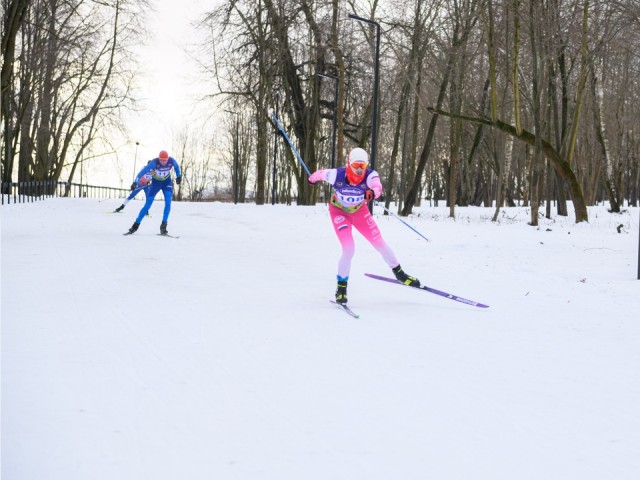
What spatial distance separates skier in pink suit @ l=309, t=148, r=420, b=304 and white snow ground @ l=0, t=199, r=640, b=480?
0.44m

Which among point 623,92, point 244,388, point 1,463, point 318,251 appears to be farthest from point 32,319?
point 623,92

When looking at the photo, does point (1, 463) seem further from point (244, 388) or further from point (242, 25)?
point (242, 25)

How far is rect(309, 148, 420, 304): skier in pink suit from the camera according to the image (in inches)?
303

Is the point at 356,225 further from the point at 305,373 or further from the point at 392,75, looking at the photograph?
the point at 392,75

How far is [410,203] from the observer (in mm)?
22484

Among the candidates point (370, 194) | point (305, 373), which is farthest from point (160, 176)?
point (305, 373)

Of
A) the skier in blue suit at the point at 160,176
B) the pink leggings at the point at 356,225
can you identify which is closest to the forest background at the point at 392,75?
the skier in blue suit at the point at 160,176

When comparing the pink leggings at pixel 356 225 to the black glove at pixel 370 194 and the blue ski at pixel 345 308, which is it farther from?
the blue ski at pixel 345 308

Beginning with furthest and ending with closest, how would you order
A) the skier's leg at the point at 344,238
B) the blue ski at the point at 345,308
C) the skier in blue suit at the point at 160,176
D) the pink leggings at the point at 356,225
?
the skier in blue suit at the point at 160,176, the pink leggings at the point at 356,225, the skier's leg at the point at 344,238, the blue ski at the point at 345,308

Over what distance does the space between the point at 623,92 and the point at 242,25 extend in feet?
59.8

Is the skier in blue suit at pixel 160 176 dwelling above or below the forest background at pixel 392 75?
below

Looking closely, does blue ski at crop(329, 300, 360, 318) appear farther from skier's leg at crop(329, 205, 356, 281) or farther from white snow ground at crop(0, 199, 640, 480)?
skier's leg at crop(329, 205, 356, 281)

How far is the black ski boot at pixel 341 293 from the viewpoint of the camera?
25.0 feet

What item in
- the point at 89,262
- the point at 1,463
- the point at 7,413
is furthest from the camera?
the point at 89,262
